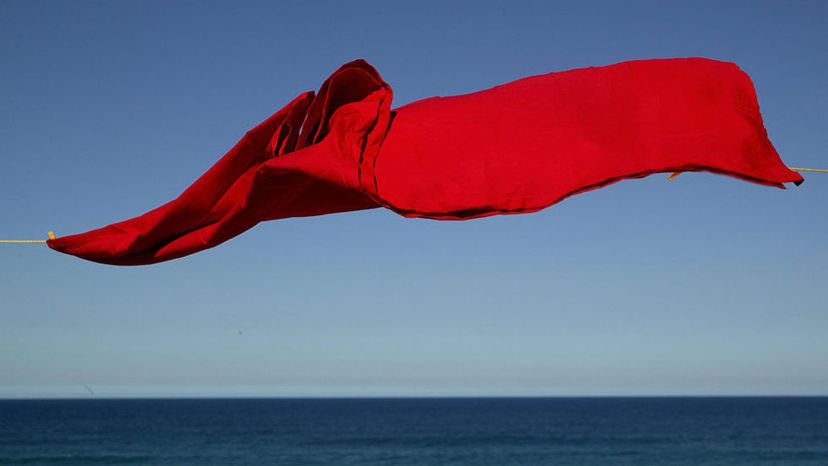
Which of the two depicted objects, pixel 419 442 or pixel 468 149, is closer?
pixel 468 149

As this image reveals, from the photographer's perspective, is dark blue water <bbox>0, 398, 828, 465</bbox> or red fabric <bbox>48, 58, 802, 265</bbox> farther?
dark blue water <bbox>0, 398, 828, 465</bbox>

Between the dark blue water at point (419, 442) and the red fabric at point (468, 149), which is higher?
the red fabric at point (468, 149)

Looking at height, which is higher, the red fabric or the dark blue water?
the red fabric

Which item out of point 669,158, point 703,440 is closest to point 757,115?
point 669,158

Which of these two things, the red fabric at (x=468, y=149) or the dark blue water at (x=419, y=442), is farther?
the dark blue water at (x=419, y=442)

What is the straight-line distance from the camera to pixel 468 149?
2.62 metres

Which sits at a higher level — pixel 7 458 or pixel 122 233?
pixel 122 233

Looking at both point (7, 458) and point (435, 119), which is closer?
point (435, 119)

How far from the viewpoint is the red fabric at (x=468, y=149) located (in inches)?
97.3

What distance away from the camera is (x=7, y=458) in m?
43.8

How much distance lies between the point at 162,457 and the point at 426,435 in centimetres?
2214

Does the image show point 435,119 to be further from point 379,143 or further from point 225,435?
point 225,435

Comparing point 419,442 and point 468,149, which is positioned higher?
point 468,149

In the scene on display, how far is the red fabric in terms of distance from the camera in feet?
8.11
